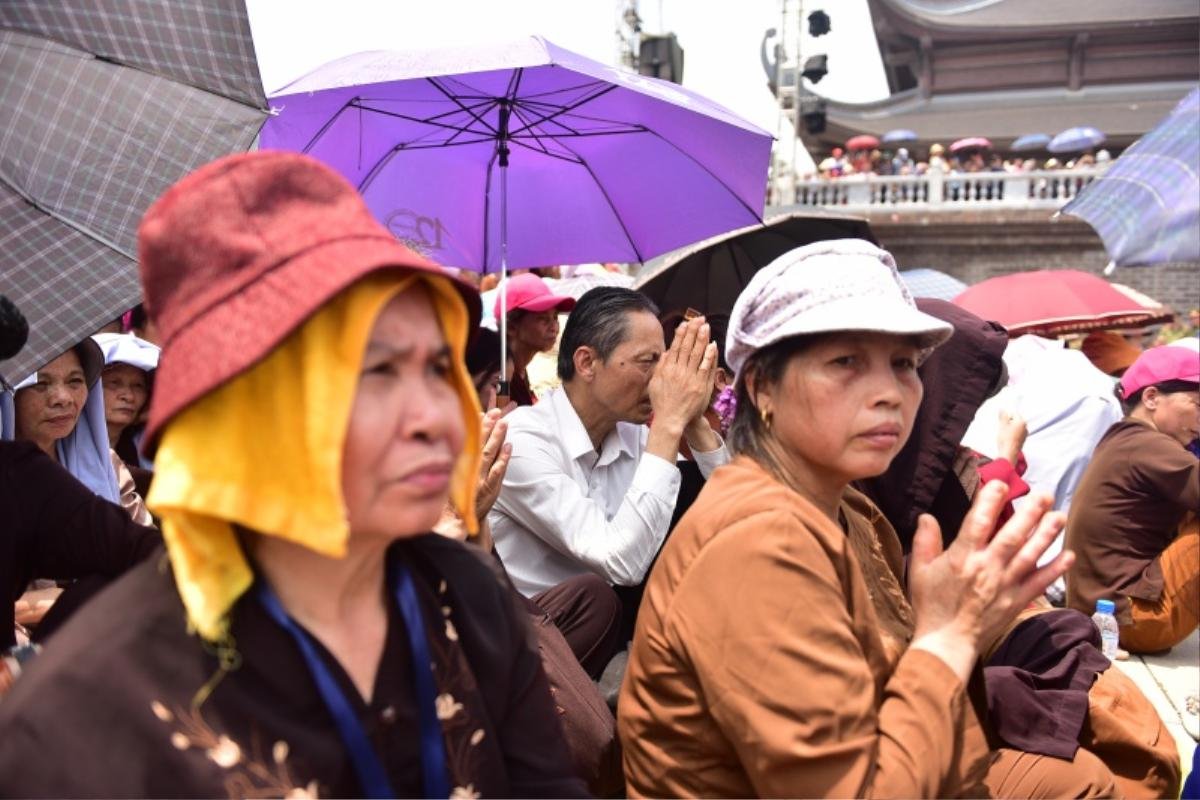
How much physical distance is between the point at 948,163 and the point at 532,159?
20974 mm

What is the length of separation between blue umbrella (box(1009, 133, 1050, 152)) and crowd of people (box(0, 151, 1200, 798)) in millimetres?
21440

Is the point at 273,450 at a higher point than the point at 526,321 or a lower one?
higher

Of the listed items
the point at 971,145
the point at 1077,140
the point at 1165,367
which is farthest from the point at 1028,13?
the point at 1165,367

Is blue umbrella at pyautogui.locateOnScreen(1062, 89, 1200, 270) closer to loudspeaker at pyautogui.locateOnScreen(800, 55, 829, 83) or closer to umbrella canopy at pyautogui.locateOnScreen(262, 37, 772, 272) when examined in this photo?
umbrella canopy at pyautogui.locateOnScreen(262, 37, 772, 272)

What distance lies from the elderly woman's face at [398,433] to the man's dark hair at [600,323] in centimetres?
185

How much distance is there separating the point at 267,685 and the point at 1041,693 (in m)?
1.78

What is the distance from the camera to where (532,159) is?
4152 mm

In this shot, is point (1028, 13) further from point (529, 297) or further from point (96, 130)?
point (96, 130)

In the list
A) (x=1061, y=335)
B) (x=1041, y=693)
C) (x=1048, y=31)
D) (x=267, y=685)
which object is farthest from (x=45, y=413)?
(x=1048, y=31)

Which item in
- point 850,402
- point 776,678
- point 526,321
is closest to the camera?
point 776,678

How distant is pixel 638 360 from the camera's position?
3031mm

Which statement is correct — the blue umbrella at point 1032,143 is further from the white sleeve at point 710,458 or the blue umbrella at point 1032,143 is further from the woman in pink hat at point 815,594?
the woman in pink hat at point 815,594

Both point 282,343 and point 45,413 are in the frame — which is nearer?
point 282,343

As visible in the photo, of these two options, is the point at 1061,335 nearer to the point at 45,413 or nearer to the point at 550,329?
the point at 550,329
